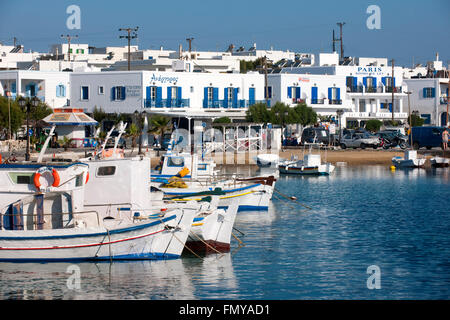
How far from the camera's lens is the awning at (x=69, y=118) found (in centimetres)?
6100

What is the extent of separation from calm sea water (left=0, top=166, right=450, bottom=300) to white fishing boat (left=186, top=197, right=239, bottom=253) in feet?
1.59

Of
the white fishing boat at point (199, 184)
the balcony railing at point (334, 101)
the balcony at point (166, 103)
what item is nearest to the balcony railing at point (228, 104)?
the balcony at point (166, 103)

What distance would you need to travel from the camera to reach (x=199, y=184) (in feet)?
119

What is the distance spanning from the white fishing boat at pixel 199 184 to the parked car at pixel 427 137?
35499mm

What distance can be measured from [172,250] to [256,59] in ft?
311

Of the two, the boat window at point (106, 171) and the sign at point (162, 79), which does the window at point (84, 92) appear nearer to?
the sign at point (162, 79)

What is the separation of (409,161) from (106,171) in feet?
128

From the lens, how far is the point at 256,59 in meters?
117

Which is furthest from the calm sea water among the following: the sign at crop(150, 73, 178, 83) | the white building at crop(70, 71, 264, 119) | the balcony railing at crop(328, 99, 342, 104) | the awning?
the balcony railing at crop(328, 99, 342, 104)

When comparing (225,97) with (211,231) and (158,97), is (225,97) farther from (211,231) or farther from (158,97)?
(211,231)

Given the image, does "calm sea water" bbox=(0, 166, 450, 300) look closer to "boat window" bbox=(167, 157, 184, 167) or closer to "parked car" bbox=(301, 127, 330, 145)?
"boat window" bbox=(167, 157, 184, 167)
